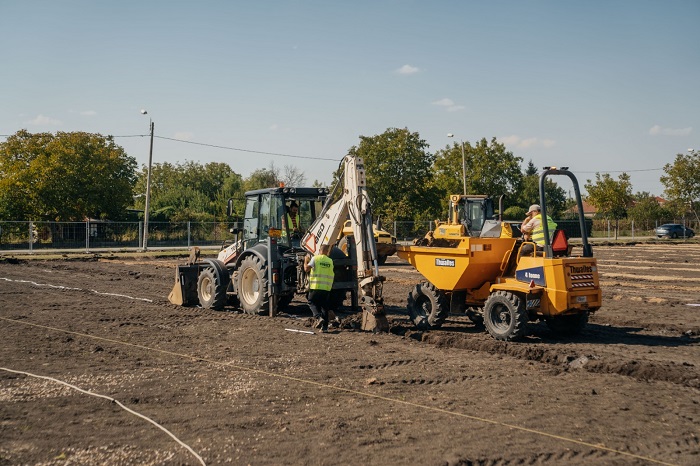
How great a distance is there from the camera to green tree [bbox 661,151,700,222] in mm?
56219

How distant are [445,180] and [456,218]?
32.3m

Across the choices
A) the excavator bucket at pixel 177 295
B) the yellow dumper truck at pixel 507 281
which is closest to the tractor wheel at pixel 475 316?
the yellow dumper truck at pixel 507 281

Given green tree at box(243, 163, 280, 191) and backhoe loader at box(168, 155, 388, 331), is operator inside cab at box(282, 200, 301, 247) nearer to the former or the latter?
backhoe loader at box(168, 155, 388, 331)

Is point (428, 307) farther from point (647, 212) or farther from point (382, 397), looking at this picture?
point (647, 212)

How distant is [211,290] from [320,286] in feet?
12.0

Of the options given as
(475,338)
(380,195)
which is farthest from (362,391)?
(380,195)

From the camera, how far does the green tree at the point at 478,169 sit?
56.4 meters

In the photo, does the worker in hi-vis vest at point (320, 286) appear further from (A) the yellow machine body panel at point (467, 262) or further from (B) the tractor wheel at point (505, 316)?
(B) the tractor wheel at point (505, 316)

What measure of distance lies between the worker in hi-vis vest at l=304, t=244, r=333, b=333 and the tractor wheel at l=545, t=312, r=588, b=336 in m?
3.70

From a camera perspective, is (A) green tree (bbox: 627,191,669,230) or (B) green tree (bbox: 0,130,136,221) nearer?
(B) green tree (bbox: 0,130,136,221)

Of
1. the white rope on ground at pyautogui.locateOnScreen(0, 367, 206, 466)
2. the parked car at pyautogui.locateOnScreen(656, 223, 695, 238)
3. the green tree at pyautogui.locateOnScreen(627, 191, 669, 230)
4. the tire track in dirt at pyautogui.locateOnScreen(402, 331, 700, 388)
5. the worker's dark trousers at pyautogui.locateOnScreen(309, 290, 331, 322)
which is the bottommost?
the white rope on ground at pyautogui.locateOnScreen(0, 367, 206, 466)

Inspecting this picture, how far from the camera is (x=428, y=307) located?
38.9ft

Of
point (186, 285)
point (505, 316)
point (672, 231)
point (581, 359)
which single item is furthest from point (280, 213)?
point (672, 231)

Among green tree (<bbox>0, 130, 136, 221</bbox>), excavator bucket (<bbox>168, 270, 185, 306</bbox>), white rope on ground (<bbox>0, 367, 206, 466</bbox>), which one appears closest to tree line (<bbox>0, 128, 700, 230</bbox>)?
green tree (<bbox>0, 130, 136, 221</bbox>)
